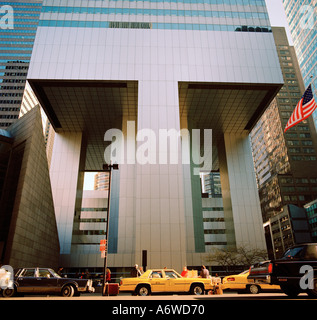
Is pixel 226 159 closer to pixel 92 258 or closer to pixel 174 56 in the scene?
pixel 174 56

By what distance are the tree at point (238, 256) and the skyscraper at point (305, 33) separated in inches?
2727

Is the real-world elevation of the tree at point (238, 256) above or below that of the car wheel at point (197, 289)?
above

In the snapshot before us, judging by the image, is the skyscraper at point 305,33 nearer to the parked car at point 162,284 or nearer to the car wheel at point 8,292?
the parked car at point 162,284

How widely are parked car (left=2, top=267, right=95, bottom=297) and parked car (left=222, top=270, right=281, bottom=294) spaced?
305 inches

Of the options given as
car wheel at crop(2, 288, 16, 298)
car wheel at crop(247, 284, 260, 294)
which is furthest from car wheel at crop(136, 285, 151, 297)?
car wheel at crop(2, 288, 16, 298)

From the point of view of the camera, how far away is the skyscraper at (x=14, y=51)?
110m

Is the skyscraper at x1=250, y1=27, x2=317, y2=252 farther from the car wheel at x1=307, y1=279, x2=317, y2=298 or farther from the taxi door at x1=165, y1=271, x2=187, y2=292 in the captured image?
the car wheel at x1=307, y1=279, x2=317, y2=298

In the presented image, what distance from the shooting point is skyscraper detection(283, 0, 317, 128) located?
88.9 meters

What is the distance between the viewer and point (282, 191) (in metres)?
101

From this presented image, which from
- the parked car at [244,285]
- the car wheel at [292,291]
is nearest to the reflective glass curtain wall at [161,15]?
the parked car at [244,285]

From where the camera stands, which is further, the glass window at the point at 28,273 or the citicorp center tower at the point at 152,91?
the citicorp center tower at the point at 152,91

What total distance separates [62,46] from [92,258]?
28.5 meters
